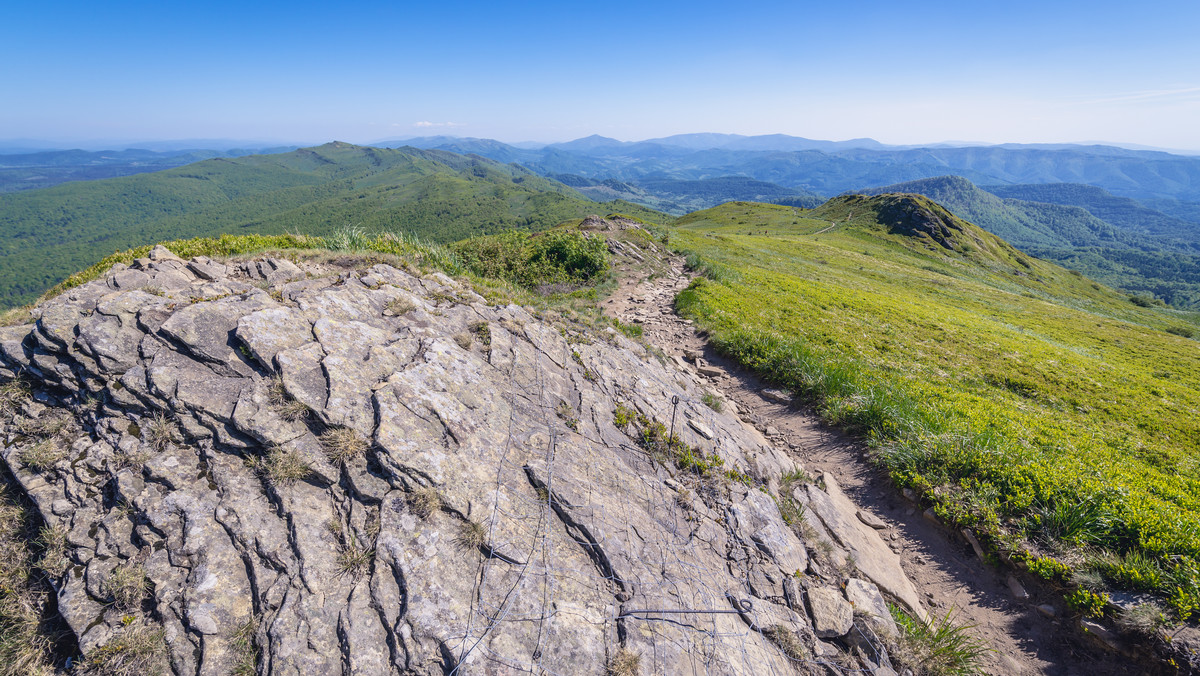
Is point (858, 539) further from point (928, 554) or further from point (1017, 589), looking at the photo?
point (1017, 589)

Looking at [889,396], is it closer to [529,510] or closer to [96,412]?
[529,510]

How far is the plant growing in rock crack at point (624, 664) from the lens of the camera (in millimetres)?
4574

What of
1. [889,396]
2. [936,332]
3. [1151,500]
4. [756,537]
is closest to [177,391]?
[756,537]

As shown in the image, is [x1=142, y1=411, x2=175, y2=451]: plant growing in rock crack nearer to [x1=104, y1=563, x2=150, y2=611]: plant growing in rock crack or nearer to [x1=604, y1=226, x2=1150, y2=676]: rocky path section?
[x1=104, y1=563, x2=150, y2=611]: plant growing in rock crack

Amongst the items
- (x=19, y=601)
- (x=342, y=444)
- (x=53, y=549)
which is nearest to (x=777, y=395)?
(x=342, y=444)

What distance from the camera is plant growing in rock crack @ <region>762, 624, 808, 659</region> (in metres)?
5.62

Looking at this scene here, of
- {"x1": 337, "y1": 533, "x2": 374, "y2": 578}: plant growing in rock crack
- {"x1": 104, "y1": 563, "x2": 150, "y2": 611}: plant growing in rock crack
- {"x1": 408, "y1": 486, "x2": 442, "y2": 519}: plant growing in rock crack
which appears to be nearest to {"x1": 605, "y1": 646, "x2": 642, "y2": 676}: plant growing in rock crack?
{"x1": 408, "y1": 486, "x2": 442, "y2": 519}: plant growing in rock crack

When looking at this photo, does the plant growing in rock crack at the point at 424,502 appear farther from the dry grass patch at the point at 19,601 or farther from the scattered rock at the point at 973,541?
the scattered rock at the point at 973,541

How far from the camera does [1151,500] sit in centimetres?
792

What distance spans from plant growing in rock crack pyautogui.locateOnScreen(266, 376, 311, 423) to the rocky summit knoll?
0.10ft

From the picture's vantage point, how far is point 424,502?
5.35 m

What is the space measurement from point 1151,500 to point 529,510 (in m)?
11.4

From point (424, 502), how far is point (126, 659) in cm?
274

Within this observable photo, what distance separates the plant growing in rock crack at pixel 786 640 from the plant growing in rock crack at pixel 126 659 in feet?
21.8
